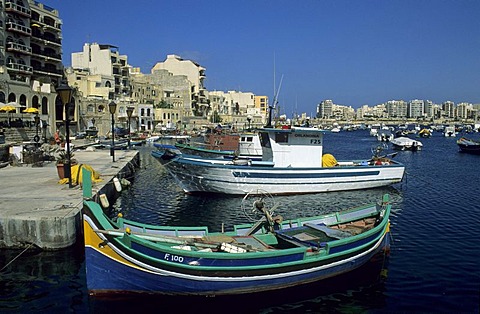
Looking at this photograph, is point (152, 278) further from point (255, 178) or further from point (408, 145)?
point (408, 145)

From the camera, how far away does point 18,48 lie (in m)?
51.7

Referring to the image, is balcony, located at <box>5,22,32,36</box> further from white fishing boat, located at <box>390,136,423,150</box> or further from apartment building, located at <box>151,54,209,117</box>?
apartment building, located at <box>151,54,209,117</box>

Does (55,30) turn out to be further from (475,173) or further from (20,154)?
(475,173)

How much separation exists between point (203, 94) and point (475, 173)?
300 feet

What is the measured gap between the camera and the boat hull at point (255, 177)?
21.6m

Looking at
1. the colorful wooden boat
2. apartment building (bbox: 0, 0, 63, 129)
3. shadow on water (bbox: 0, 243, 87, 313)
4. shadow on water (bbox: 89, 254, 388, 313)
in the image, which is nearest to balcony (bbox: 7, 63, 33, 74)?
apartment building (bbox: 0, 0, 63, 129)

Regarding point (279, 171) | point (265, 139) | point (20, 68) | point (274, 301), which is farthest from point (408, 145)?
point (274, 301)

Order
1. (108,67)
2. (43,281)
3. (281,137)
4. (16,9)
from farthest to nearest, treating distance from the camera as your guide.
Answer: (108,67)
(16,9)
(281,137)
(43,281)

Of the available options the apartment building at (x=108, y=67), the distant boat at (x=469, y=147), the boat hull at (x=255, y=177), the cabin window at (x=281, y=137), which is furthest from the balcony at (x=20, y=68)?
the distant boat at (x=469, y=147)

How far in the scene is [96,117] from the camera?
6900 cm

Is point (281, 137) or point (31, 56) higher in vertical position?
point (31, 56)

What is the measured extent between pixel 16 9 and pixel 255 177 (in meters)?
45.0

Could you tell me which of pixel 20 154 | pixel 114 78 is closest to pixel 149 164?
pixel 20 154

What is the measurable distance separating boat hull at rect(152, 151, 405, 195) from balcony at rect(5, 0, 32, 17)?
3921 cm
